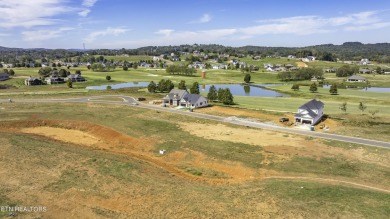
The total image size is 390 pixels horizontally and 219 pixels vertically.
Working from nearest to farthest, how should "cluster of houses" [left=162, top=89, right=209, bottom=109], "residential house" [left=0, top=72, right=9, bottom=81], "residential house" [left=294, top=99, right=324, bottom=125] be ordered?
"residential house" [left=294, top=99, right=324, bottom=125] < "cluster of houses" [left=162, top=89, right=209, bottom=109] < "residential house" [left=0, top=72, right=9, bottom=81]

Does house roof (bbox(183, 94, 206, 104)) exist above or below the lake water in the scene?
above

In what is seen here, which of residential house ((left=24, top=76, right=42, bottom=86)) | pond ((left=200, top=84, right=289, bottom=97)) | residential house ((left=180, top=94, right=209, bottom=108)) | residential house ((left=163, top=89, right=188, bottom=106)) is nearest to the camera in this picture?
residential house ((left=180, top=94, right=209, bottom=108))

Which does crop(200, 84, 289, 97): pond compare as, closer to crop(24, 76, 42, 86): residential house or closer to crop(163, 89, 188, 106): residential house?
crop(163, 89, 188, 106): residential house

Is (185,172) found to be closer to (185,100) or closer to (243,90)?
(185,100)

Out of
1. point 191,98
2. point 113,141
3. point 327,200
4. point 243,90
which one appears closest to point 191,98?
point 191,98

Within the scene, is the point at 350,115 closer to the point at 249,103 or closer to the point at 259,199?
the point at 249,103

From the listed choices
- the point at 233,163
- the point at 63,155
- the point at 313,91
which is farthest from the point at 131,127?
the point at 313,91

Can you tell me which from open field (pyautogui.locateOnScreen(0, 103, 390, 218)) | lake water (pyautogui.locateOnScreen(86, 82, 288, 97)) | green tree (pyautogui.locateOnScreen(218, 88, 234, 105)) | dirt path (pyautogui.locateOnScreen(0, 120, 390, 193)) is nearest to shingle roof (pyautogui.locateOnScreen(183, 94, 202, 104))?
green tree (pyautogui.locateOnScreen(218, 88, 234, 105))

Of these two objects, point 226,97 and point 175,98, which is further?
point 226,97
